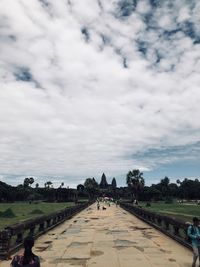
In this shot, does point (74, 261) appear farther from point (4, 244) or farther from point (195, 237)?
point (195, 237)

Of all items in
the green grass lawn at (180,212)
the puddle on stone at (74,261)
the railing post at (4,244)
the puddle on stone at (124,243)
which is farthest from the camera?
the green grass lawn at (180,212)

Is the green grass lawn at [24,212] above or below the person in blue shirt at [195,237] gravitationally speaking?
above

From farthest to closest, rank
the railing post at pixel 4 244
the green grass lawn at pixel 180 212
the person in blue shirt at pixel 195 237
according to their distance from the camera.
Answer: the green grass lawn at pixel 180 212 < the railing post at pixel 4 244 < the person in blue shirt at pixel 195 237

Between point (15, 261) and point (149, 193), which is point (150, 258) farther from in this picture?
point (149, 193)

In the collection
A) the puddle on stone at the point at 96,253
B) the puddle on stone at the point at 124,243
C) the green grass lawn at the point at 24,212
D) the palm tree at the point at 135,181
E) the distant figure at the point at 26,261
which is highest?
the palm tree at the point at 135,181

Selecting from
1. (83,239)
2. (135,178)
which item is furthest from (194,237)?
(135,178)

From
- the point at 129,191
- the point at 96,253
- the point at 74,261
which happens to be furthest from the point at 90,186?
the point at 74,261

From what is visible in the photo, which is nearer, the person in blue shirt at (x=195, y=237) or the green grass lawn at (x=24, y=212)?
the person in blue shirt at (x=195, y=237)

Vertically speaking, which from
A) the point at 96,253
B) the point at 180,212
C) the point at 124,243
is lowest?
the point at 96,253

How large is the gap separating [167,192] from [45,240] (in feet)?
541

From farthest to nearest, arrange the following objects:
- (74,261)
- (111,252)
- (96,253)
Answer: (111,252) → (96,253) → (74,261)

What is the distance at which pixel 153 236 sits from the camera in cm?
1900

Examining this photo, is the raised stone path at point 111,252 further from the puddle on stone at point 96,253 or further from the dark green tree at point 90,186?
the dark green tree at point 90,186

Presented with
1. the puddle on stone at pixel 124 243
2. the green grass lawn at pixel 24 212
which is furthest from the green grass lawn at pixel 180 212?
the green grass lawn at pixel 24 212
